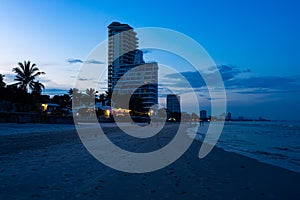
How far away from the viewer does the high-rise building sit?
467 feet

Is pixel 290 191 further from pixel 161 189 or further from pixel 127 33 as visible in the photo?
pixel 127 33

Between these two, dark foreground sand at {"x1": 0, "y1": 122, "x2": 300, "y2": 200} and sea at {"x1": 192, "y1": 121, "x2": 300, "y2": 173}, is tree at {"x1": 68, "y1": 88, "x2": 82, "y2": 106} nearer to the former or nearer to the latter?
sea at {"x1": 192, "y1": 121, "x2": 300, "y2": 173}

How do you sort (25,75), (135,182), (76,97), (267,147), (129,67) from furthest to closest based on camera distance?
(129,67)
(76,97)
(25,75)
(267,147)
(135,182)

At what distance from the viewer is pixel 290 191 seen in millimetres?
5602

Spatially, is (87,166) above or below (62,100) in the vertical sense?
below

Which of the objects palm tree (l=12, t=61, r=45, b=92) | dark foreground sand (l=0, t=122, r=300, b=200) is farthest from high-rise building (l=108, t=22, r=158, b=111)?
dark foreground sand (l=0, t=122, r=300, b=200)

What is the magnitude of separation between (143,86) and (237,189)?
13667 centimetres

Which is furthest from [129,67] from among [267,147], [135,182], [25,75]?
[135,182]

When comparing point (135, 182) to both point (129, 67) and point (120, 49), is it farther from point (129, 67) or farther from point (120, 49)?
point (120, 49)

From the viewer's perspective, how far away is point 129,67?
165m

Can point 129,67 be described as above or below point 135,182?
above

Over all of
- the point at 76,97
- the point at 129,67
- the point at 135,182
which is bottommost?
the point at 135,182

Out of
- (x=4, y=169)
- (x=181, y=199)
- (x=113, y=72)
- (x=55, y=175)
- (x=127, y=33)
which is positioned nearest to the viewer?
(x=181, y=199)

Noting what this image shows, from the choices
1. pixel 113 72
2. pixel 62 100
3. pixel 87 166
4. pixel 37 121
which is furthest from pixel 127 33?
pixel 87 166
